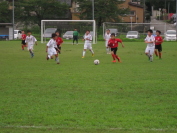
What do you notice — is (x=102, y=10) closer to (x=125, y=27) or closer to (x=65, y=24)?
(x=125, y=27)

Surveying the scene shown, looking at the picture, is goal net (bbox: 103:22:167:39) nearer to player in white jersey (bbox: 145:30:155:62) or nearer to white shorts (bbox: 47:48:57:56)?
player in white jersey (bbox: 145:30:155:62)

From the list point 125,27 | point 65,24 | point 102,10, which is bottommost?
point 65,24

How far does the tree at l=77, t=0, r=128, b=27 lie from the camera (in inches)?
2554

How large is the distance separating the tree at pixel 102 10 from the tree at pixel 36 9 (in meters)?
3.81

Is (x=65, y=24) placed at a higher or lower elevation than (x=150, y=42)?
higher

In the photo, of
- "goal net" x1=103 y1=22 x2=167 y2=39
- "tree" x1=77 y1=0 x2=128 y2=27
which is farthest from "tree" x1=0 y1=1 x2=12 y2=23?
"goal net" x1=103 y1=22 x2=167 y2=39

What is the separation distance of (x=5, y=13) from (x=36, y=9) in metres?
4.98

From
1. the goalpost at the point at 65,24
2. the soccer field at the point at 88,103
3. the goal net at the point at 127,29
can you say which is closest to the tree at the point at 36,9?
the goal net at the point at 127,29

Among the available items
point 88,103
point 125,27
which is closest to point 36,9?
point 125,27

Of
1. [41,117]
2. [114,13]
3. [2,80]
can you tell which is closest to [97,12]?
[114,13]

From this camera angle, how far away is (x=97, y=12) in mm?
64688

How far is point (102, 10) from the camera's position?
65.1 meters

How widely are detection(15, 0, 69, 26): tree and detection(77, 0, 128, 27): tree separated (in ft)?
12.5

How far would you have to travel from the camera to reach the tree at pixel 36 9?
65750 millimetres
